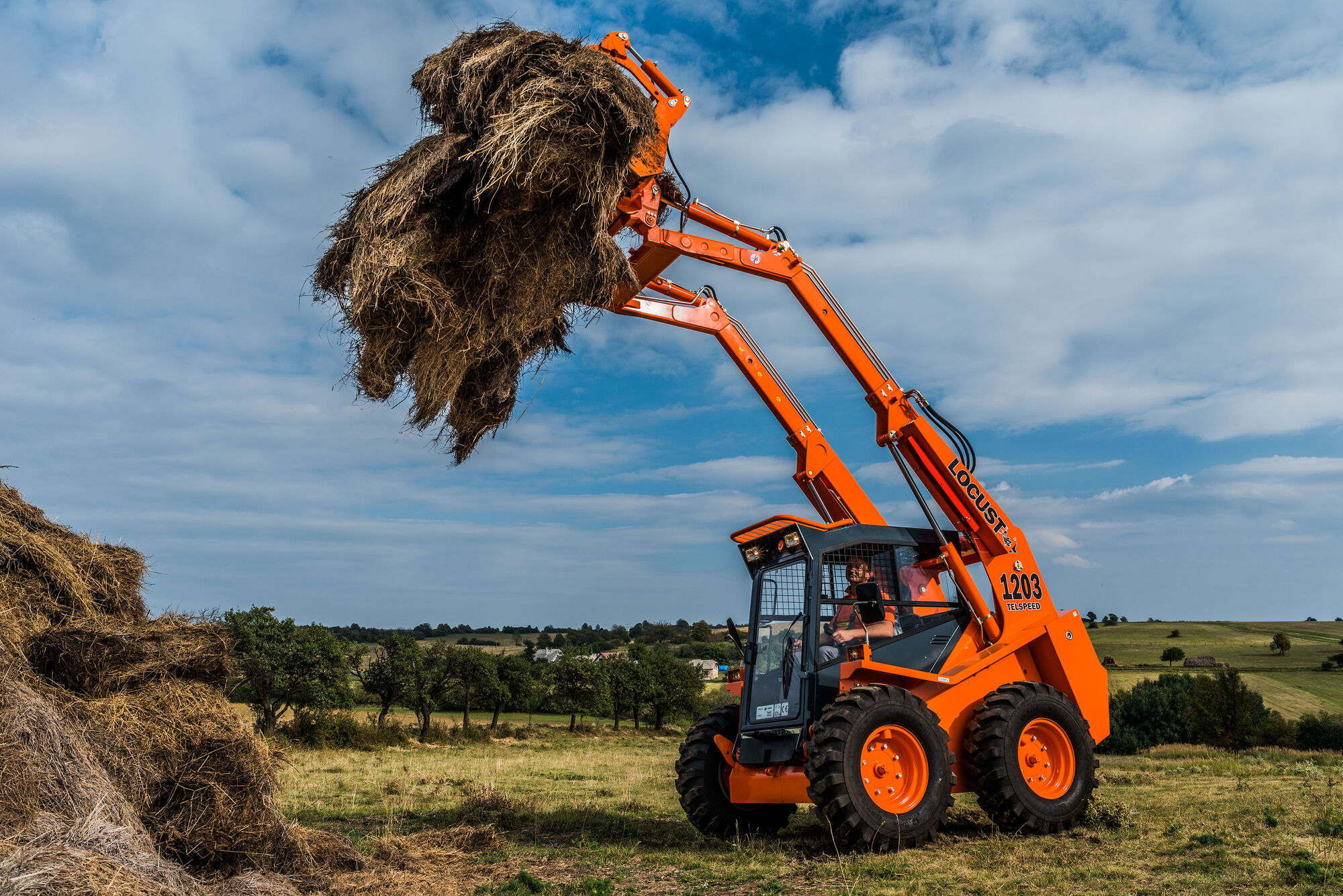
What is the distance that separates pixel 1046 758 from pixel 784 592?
3.07m

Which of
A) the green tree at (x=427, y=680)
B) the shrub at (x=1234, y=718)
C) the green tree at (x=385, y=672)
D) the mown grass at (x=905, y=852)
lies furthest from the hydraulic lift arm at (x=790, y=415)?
the shrub at (x=1234, y=718)

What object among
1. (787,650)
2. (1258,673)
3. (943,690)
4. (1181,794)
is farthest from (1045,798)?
(1258,673)

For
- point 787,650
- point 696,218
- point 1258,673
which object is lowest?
point 1258,673

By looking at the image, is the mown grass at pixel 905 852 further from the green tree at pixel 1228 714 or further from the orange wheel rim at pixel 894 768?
the green tree at pixel 1228 714

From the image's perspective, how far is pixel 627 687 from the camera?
56375mm

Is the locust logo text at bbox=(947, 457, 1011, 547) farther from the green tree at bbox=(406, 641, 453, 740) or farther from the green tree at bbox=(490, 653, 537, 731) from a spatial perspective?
the green tree at bbox=(490, 653, 537, 731)

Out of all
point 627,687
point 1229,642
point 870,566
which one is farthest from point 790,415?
point 1229,642

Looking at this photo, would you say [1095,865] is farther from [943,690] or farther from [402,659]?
[402,659]

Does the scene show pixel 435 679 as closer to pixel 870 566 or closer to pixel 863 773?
pixel 870 566

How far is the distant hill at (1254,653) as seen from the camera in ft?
188

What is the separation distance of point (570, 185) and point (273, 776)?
511 centimetres

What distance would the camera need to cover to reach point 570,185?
23.2 ft

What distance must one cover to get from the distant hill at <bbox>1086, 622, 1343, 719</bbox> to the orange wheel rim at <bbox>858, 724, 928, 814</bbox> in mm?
44802

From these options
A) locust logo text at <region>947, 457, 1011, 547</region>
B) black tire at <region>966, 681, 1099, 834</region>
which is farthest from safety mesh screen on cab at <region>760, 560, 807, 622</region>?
locust logo text at <region>947, 457, 1011, 547</region>
